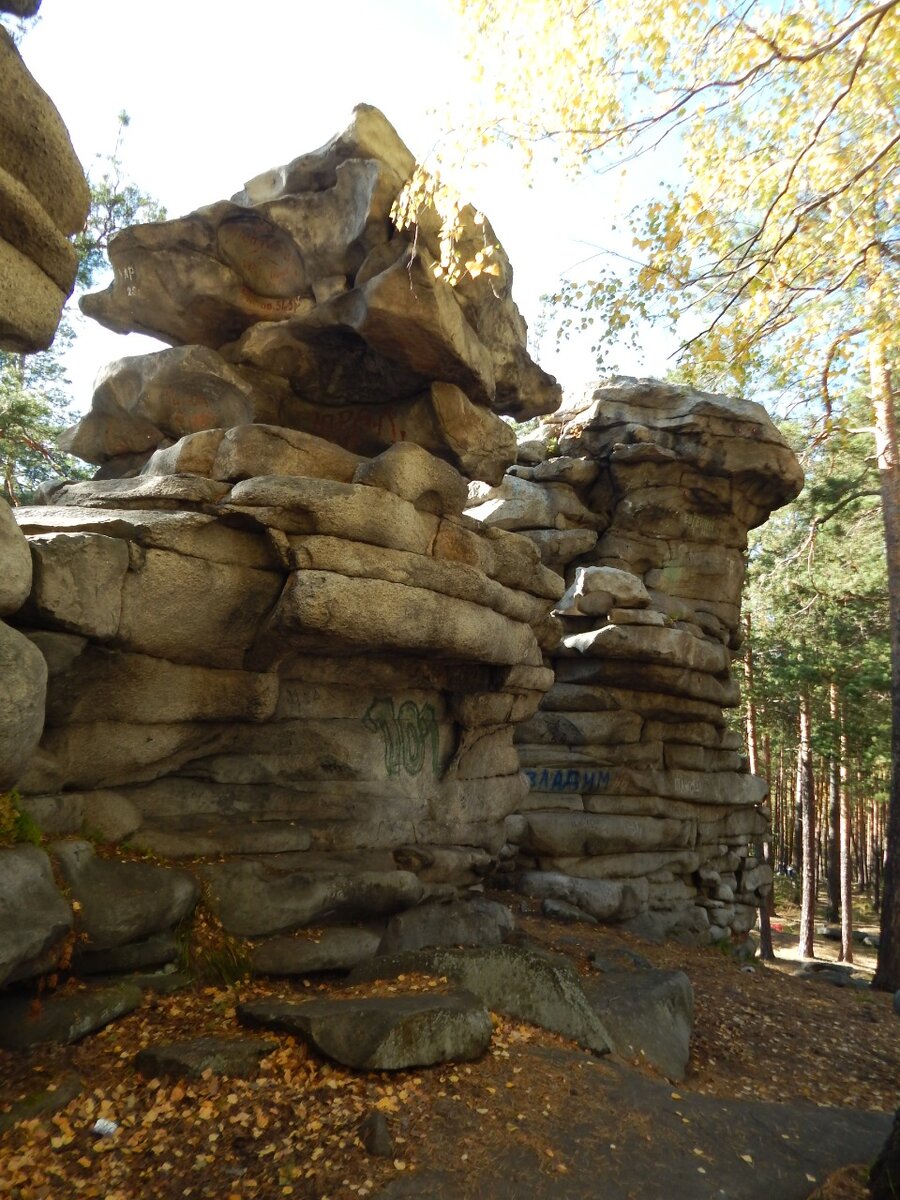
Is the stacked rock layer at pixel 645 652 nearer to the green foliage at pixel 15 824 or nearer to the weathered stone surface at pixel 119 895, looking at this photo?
the weathered stone surface at pixel 119 895

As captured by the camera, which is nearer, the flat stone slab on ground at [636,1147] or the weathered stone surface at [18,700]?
the flat stone slab on ground at [636,1147]

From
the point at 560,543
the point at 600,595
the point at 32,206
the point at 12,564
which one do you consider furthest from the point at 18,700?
the point at 560,543

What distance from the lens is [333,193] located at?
8.59 metres

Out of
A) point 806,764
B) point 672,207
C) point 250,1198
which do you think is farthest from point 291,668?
point 806,764

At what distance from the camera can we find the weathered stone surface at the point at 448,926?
7.41m

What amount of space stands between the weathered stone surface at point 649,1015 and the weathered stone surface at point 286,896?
82.3 inches

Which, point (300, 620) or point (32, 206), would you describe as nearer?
point (32, 206)

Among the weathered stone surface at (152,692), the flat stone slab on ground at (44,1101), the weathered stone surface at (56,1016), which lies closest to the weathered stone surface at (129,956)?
the weathered stone surface at (56,1016)

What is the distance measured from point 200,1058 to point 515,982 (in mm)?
2591

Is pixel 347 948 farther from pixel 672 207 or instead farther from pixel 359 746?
pixel 672 207

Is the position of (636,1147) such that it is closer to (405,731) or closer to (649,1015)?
(649,1015)

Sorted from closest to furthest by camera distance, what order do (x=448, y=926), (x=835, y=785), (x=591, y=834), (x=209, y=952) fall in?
1. (x=209, y=952)
2. (x=448, y=926)
3. (x=591, y=834)
4. (x=835, y=785)

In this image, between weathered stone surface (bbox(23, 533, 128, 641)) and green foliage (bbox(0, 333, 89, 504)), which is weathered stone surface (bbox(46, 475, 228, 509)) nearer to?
weathered stone surface (bbox(23, 533, 128, 641))

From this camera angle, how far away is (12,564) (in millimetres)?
5094
